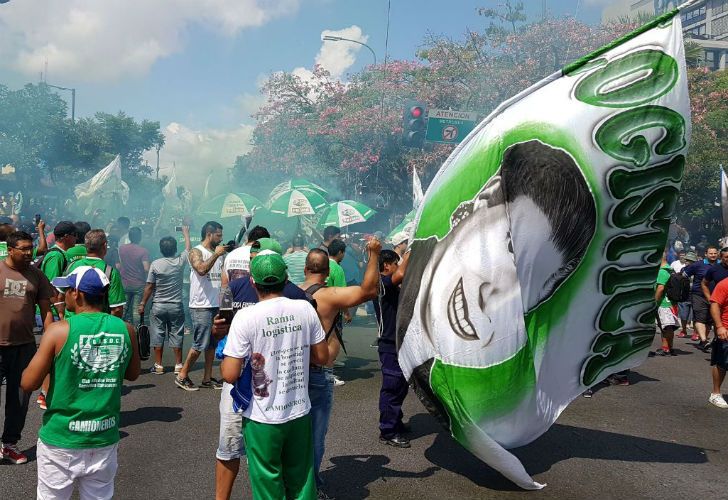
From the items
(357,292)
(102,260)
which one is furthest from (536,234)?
(102,260)

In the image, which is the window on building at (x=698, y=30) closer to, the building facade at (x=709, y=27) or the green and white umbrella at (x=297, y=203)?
the building facade at (x=709, y=27)

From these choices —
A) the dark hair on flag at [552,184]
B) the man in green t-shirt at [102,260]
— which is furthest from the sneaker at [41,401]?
the dark hair on flag at [552,184]

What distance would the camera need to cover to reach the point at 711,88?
91.9 feet

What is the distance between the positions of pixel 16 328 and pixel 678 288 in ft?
33.3

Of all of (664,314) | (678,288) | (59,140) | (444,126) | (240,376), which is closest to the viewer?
(240,376)

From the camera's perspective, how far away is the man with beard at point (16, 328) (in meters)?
5.13

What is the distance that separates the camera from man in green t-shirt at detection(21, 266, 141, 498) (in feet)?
10.6

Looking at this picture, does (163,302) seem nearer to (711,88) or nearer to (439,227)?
(439,227)

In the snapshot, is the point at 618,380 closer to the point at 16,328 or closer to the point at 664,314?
the point at 664,314

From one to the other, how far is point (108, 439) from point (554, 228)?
3219mm

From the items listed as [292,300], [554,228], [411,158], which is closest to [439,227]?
[554,228]

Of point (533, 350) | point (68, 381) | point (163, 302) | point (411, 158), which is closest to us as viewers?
point (68, 381)

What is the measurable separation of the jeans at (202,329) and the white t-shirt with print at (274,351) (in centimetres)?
442

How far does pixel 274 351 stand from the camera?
3.52 m
